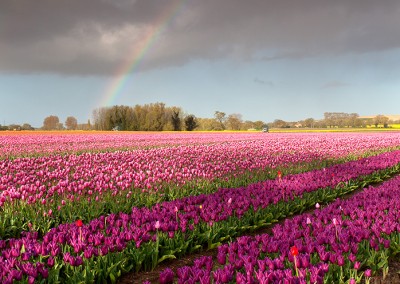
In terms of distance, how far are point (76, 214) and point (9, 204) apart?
1602 millimetres

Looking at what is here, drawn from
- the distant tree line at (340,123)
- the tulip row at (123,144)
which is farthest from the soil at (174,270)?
the distant tree line at (340,123)

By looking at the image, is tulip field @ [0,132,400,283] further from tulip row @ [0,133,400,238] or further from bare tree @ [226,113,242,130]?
bare tree @ [226,113,242,130]

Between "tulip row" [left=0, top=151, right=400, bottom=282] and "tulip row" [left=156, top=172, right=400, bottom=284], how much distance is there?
66cm

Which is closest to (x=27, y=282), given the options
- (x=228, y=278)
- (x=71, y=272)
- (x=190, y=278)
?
(x=71, y=272)

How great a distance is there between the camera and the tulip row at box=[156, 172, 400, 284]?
3961 millimetres

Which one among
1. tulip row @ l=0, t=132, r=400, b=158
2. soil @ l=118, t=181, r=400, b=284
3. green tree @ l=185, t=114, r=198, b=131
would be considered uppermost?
green tree @ l=185, t=114, r=198, b=131

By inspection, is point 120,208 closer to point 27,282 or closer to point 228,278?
point 27,282

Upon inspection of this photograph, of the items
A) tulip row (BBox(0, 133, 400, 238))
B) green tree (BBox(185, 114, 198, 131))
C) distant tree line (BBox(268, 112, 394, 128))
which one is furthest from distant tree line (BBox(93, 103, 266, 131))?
tulip row (BBox(0, 133, 400, 238))

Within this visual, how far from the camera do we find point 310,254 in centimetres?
477

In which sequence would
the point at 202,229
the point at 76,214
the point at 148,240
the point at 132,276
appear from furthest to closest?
the point at 76,214
the point at 202,229
the point at 148,240
the point at 132,276

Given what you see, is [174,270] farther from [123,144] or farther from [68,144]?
[68,144]

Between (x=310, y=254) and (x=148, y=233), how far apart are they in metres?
2.38

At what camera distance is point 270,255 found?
4926mm

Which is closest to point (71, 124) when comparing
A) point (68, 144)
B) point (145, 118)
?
point (145, 118)
